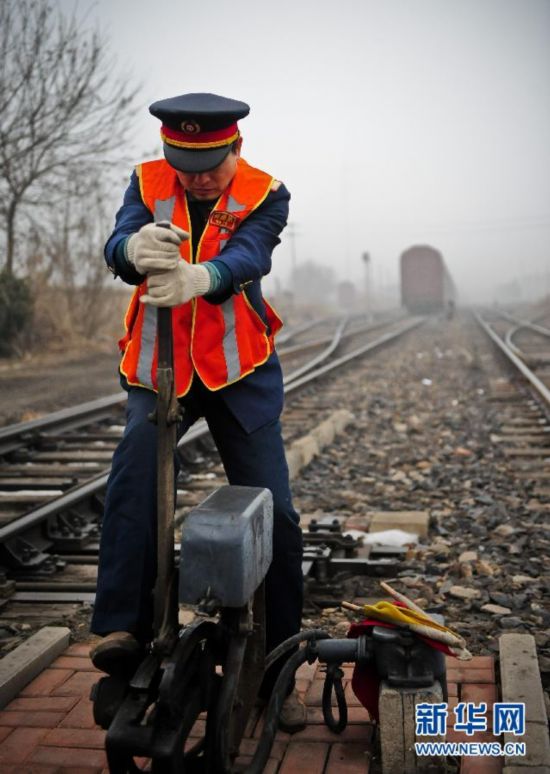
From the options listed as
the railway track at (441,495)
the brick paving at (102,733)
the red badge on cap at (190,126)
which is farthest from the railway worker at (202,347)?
the railway track at (441,495)

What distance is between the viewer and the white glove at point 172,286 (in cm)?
212

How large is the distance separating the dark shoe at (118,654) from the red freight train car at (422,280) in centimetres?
4396

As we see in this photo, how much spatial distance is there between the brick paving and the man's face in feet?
5.21

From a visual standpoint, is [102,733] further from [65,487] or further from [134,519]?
[65,487]

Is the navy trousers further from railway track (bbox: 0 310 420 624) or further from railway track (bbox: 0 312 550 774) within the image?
railway track (bbox: 0 310 420 624)

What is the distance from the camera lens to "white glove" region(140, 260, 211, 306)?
212 centimetres

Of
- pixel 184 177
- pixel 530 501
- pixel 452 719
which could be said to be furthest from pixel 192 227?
pixel 530 501

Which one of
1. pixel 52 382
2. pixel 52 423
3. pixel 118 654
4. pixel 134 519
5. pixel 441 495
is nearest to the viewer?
pixel 118 654

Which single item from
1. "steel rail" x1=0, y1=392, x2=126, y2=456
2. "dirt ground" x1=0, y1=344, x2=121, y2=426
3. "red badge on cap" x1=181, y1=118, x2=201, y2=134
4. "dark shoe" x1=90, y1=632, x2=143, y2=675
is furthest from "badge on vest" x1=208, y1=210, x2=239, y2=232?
"dirt ground" x1=0, y1=344, x2=121, y2=426

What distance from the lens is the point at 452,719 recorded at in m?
2.72

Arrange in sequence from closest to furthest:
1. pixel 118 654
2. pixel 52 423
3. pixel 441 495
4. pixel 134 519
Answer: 1. pixel 118 654
2. pixel 134 519
3. pixel 441 495
4. pixel 52 423

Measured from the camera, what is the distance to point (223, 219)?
2518mm

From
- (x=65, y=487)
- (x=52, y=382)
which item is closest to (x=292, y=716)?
(x=65, y=487)

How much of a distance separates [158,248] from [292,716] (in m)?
1.51
